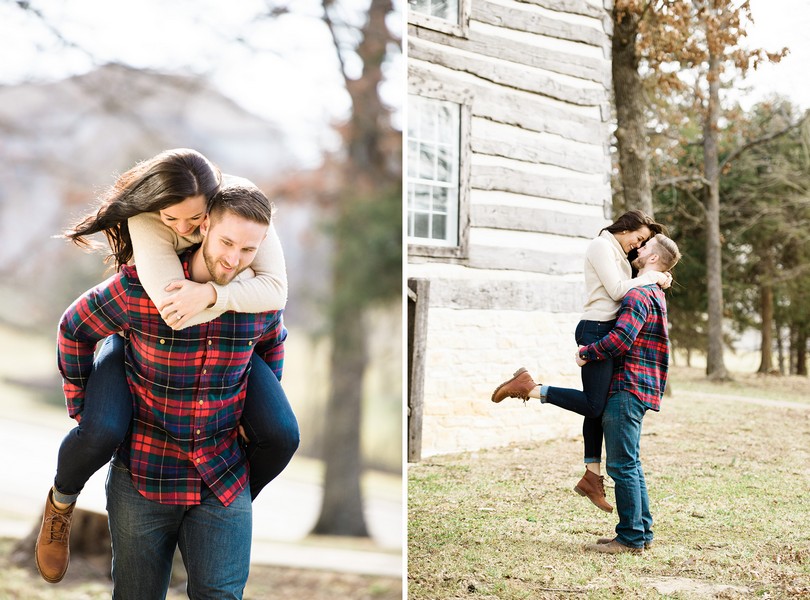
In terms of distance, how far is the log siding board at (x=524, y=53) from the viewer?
2662mm

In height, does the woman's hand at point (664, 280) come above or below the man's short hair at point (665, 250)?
below

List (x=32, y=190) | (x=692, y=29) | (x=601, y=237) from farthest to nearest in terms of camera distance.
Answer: (x=32, y=190) < (x=692, y=29) < (x=601, y=237)

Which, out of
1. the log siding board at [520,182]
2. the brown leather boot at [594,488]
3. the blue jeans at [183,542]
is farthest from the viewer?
the log siding board at [520,182]

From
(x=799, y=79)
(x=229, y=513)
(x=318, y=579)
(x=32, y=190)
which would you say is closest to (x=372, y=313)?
(x=318, y=579)

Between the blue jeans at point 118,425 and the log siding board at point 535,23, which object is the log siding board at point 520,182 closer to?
the log siding board at point 535,23

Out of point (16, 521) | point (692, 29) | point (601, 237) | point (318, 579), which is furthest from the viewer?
point (318, 579)

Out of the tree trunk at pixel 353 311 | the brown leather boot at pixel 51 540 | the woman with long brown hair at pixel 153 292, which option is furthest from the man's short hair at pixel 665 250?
the tree trunk at pixel 353 311

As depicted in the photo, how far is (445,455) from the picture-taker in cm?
274

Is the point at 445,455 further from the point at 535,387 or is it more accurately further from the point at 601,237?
the point at 601,237

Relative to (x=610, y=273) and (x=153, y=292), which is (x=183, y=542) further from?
(x=610, y=273)

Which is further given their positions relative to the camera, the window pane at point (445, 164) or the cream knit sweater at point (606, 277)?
the window pane at point (445, 164)

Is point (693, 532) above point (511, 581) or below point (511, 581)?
above

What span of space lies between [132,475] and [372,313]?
3778 millimetres

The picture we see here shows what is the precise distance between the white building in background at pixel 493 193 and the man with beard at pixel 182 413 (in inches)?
50.1
